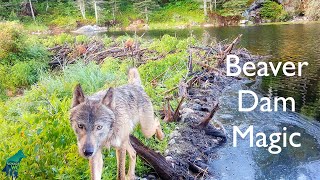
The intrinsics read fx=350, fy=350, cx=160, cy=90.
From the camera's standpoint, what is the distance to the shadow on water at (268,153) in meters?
7.25

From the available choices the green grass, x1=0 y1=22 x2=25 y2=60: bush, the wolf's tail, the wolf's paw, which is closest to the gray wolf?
the green grass

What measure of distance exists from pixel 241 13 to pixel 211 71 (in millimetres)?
37196

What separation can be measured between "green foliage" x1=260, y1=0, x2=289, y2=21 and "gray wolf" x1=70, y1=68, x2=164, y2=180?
1827 inches

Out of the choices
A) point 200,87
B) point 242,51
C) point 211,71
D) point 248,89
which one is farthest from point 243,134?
point 242,51

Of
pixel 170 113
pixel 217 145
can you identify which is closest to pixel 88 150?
pixel 170 113

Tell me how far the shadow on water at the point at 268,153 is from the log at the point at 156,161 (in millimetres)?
1350

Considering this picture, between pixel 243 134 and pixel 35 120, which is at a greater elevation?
pixel 35 120

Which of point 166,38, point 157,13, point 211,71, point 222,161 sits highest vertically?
point 157,13

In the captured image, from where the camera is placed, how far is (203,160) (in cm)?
759

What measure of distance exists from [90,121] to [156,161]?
249 cm

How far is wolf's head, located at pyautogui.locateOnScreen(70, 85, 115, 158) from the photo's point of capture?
3.60 metres

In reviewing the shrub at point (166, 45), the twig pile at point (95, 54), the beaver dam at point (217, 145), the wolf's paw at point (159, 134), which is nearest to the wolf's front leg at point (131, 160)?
the beaver dam at point (217, 145)

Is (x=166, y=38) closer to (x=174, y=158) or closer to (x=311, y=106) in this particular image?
(x=311, y=106)

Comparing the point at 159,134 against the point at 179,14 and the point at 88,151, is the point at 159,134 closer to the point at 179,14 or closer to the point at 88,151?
the point at 88,151
